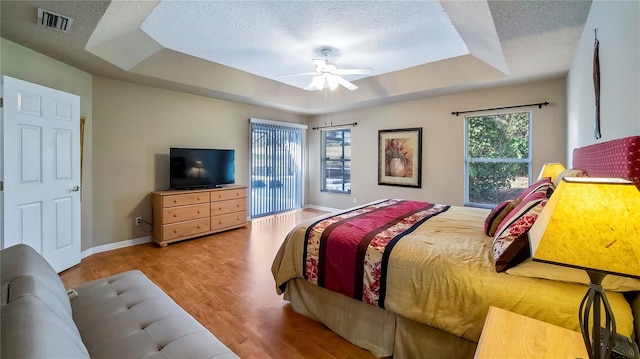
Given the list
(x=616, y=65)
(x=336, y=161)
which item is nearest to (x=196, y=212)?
(x=336, y=161)

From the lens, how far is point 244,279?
298cm

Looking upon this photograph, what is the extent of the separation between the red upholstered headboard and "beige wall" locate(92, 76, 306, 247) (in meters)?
5.00

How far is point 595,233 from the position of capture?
80 cm

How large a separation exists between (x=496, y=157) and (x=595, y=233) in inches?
163

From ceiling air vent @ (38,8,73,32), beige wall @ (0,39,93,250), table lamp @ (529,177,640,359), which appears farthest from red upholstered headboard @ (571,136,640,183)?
beige wall @ (0,39,93,250)

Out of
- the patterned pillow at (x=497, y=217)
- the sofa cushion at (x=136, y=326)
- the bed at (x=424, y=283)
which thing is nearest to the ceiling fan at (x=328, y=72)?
the bed at (x=424, y=283)

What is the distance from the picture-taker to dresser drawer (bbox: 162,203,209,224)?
405cm

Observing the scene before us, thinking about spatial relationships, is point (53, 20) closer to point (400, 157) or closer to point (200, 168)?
point (200, 168)

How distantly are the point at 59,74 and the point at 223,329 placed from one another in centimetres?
347

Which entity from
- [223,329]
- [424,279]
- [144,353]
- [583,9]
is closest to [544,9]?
[583,9]

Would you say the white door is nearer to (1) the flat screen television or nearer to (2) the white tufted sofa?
(1) the flat screen television

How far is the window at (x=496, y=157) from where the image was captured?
13.7 ft

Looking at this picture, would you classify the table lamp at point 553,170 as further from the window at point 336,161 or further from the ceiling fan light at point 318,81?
the window at point 336,161

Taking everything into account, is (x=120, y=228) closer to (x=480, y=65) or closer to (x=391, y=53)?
(x=391, y=53)
